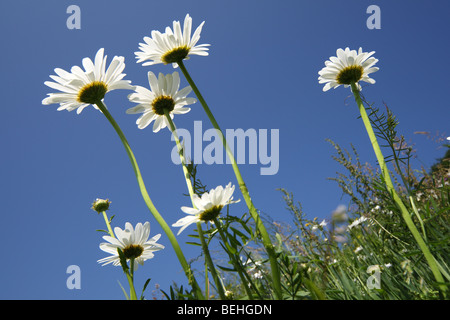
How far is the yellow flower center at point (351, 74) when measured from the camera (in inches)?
59.8

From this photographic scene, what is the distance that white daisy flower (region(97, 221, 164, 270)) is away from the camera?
1.16m

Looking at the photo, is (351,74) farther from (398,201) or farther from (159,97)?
(159,97)

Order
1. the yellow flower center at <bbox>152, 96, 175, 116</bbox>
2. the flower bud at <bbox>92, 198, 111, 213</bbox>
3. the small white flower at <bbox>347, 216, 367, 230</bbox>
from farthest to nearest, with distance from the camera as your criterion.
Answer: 1. the small white flower at <bbox>347, 216, 367, 230</bbox>
2. the flower bud at <bbox>92, 198, 111, 213</bbox>
3. the yellow flower center at <bbox>152, 96, 175, 116</bbox>

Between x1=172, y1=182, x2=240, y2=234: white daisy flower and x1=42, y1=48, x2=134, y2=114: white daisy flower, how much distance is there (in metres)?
0.50

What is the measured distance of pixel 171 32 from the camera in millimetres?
1256

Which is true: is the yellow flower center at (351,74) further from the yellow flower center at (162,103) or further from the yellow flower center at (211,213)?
the yellow flower center at (211,213)

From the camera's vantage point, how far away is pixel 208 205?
99 centimetres

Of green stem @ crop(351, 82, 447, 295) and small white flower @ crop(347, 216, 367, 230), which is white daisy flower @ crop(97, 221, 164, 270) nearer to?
green stem @ crop(351, 82, 447, 295)

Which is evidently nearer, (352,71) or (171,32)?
(171,32)

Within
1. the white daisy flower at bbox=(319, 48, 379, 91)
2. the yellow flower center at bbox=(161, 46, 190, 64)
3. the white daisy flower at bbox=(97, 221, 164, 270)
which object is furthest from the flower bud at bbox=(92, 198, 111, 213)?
the white daisy flower at bbox=(319, 48, 379, 91)

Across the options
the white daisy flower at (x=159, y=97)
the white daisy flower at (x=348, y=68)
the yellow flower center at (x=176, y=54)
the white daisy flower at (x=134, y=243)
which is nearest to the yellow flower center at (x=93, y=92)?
the white daisy flower at (x=159, y=97)
